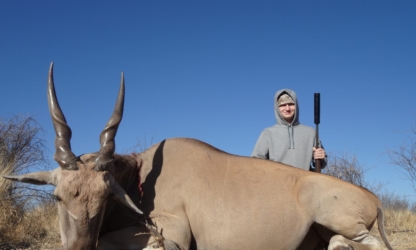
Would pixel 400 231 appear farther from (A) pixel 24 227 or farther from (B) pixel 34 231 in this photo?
(A) pixel 24 227

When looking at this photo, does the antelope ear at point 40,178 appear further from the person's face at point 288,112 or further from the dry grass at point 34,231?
the person's face at point 288,112

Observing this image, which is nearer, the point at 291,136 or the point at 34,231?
the point at 291,136

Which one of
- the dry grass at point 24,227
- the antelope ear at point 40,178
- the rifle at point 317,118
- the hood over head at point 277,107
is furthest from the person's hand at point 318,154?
the dry grass at point 24,227

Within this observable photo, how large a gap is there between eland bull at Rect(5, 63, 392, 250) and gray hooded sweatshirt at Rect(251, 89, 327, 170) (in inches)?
48.3

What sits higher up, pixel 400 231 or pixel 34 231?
pixel 34 231

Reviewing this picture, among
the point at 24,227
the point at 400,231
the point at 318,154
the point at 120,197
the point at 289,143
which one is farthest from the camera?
the point at 400,231

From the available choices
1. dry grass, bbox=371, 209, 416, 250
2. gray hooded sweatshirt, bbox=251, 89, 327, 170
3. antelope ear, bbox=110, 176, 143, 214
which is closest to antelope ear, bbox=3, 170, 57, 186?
antelope ear, bbox=110, 176, 143, 214

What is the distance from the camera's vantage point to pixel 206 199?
4340mm

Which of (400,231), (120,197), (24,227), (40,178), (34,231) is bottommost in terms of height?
(400,231)

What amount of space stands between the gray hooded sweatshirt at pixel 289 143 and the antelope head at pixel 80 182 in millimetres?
2614

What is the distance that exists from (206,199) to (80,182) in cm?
128

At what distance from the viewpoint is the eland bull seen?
3.90 meters

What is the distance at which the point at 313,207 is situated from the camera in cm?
447

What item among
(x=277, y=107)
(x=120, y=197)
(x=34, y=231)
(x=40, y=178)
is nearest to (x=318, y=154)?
(x=277, y=107)
